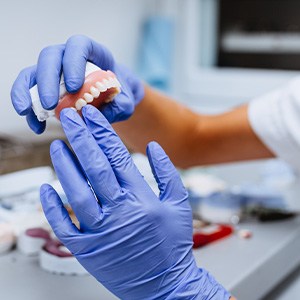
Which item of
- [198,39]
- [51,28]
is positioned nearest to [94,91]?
[51,28]

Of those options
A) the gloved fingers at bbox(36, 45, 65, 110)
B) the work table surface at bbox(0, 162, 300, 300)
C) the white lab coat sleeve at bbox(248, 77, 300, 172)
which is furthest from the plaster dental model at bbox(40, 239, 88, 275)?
the white lab coat sleeve at bbox(248, 77, 300, 172)

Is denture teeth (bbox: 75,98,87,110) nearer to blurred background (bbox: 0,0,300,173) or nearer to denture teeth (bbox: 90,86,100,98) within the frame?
denture teeth (bbox: 90,86,100,98)

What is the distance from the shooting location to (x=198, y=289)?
83cm

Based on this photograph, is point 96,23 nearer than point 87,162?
No

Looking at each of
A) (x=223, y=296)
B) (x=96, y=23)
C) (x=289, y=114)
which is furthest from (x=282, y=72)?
(x=223, y=296)

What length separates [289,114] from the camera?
129 centimetres

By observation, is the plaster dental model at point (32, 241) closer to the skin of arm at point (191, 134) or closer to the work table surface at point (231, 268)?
the work table surface at point (231, 268)

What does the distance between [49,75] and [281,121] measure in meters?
0.64

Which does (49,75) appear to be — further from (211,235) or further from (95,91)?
(211,235)

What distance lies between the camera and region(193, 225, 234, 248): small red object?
44.8 inches

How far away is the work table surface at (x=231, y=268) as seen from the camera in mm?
933

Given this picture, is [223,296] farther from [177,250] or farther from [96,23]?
[96,23]

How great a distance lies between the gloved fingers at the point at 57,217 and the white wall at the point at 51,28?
2.68ft

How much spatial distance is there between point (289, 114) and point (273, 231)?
0.27 m
